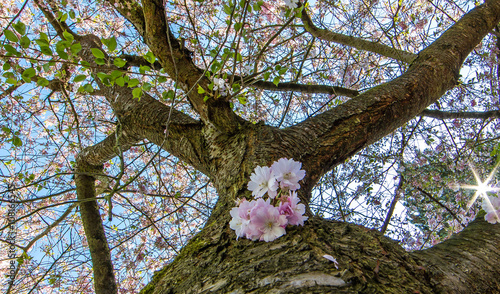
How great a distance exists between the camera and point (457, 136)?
12.8 ft

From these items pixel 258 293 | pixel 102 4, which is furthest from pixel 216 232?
pixel 102 4

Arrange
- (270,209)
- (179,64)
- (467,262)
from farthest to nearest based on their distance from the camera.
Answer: (179,64) → (467,262) → (270,209)

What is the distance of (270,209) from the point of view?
2.64 ft

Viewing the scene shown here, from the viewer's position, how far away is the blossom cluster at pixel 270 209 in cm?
81

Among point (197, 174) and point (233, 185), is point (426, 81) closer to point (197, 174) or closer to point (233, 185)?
point (233, 185)

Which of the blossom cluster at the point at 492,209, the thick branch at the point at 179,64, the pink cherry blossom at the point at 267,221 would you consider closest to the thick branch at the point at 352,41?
the thick branch at the point at 179,64

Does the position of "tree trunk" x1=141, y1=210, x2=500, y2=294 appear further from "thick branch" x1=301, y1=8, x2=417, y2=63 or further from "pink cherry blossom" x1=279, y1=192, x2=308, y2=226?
"thick branch" x1=301, y1=8, x2=417, y2=63

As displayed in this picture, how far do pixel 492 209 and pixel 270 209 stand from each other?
3.51ft

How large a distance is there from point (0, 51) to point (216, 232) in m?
2.45

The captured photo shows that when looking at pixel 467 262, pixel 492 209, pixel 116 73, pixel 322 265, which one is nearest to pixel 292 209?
pixel 322 265

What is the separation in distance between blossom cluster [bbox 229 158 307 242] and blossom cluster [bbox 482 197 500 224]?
0.94m

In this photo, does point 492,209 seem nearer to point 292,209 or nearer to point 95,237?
point 292,209

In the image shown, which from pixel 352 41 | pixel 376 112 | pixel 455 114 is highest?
pixel 352 41

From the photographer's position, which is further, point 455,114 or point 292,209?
point 455,114
